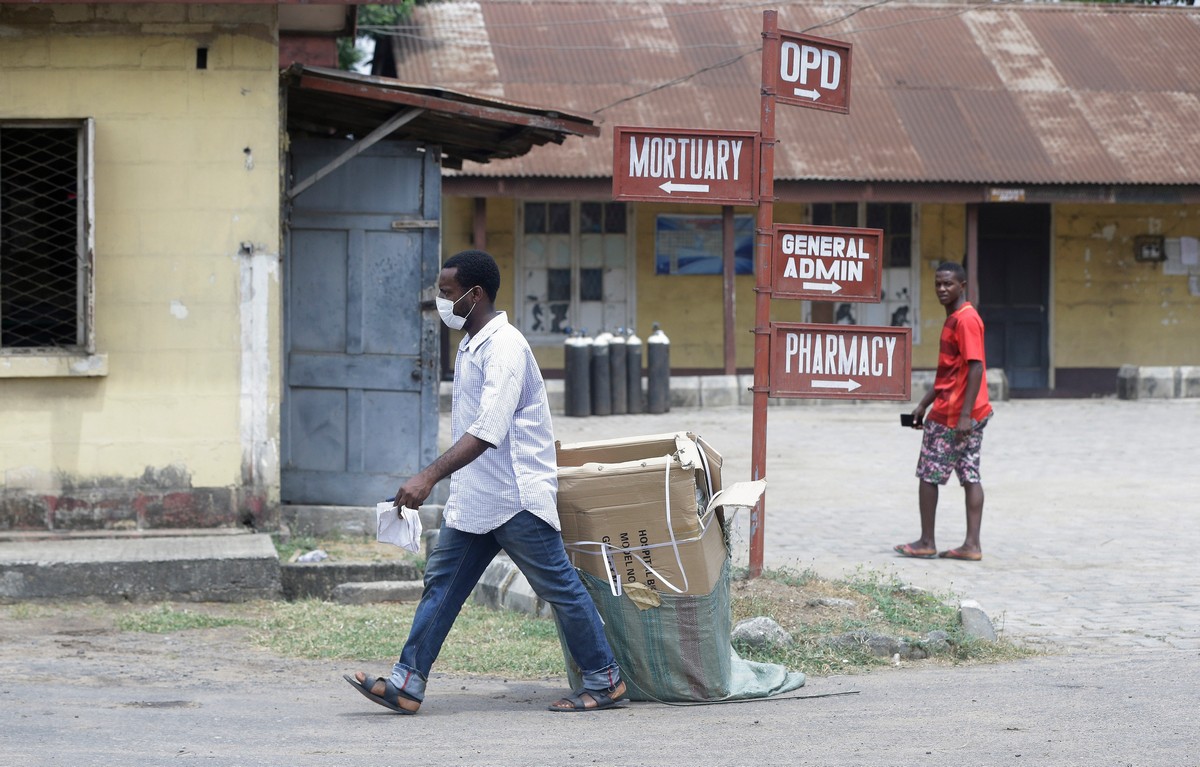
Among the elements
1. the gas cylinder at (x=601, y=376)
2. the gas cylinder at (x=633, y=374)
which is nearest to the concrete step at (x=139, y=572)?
the gas cylinder at (x=601, y=376)

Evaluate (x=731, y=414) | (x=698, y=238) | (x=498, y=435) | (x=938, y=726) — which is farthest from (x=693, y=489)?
(x=698, y=238)

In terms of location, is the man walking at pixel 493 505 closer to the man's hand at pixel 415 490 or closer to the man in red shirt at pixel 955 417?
the man's hand at pixel 415 490

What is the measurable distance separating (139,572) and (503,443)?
11.1 feet

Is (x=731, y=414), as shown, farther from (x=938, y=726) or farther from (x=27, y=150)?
(x=938, y=726)

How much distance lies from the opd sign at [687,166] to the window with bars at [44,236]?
3.33 metres

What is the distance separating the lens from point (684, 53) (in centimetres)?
2162

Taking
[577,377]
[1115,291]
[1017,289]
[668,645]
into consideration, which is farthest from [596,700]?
[1115,291]

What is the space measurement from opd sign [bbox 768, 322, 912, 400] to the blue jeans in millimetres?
2177

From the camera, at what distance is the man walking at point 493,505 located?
5316 mm

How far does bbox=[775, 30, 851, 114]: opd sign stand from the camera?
7.34m

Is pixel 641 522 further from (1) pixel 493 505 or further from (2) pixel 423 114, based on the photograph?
(2) pixel 423 114

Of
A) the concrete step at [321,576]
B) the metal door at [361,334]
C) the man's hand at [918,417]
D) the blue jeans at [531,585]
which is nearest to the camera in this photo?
the blue jeans at [531,585]

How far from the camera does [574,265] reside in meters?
21.1

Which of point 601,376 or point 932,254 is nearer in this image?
point 601,376
